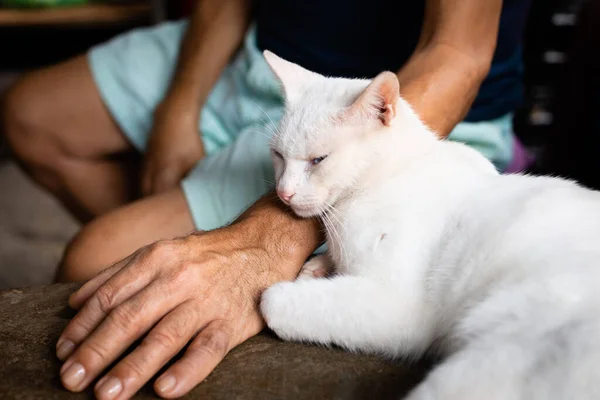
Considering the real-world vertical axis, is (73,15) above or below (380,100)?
below

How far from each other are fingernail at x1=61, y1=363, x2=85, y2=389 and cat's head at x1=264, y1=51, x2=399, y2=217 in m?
0.31

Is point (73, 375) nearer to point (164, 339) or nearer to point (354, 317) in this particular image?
point (164, 339)

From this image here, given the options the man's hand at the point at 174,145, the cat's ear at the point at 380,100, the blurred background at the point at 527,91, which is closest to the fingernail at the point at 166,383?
the cat's ear at the point at 380,100

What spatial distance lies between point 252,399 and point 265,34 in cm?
82

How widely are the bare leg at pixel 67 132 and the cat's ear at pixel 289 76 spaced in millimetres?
596

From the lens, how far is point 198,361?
687 millimetres

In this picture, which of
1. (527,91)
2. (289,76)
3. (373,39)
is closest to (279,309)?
(289,76)

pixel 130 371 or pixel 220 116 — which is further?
pixel 220 116

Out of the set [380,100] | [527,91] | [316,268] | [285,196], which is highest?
[380,100]

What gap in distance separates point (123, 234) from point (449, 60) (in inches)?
22.5

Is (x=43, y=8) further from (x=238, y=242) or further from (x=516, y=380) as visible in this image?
(x=516, y=380)

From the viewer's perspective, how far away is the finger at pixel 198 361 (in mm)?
660

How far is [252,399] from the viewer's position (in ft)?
2.15

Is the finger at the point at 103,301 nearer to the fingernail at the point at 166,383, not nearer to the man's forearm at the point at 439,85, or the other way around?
the fingernail at the point at 166,383
